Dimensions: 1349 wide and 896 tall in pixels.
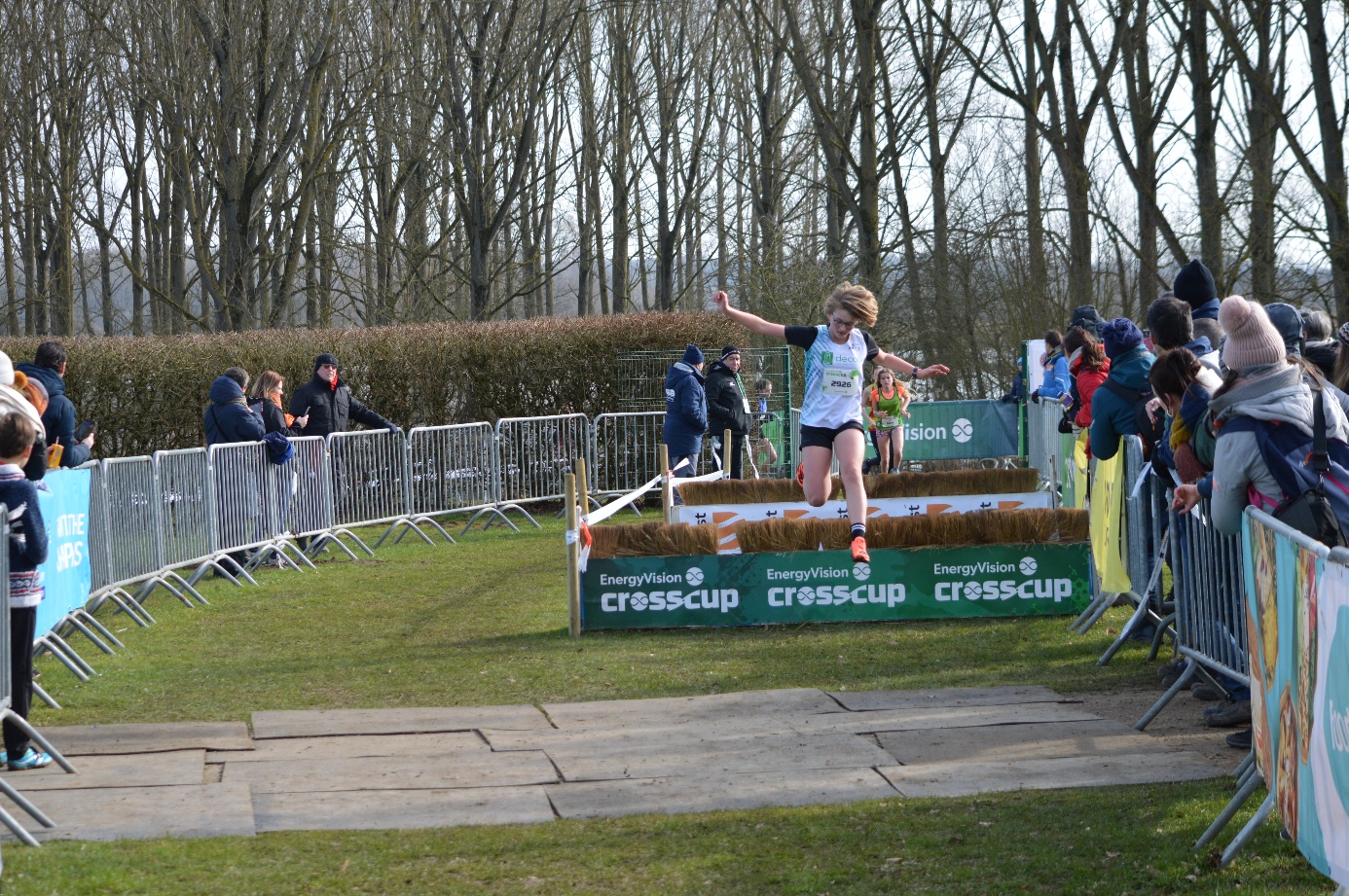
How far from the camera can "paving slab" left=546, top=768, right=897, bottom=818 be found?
6023 mm

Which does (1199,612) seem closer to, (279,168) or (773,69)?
(279,168)

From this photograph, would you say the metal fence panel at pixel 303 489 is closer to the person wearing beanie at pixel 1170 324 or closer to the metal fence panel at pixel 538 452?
the metal fence panel at pixel 538 452

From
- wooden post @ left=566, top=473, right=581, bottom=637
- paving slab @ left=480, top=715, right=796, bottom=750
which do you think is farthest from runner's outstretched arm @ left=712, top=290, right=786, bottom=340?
paving slab @ left=480, top=715, right=796, bottom=750

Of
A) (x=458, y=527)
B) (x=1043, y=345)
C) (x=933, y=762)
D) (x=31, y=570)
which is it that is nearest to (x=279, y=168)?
(x=458, y=527)

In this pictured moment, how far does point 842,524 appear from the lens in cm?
1138

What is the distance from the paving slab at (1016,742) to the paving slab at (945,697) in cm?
61

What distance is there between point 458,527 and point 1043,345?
9016 millimetres

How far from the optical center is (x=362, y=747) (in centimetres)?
725

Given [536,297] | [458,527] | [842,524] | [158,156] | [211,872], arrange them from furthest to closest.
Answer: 1. [536,297]
2. [158,156]
3. [458,527]
4. [842,524]
5. [211,872]

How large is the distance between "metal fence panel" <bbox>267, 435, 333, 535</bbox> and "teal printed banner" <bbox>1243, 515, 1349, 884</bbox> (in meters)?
11.8

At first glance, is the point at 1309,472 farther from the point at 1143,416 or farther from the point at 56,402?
the point at 56,402

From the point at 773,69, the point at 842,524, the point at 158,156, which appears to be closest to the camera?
the point at 842,524

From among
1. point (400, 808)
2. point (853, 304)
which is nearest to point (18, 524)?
point (400, 808)

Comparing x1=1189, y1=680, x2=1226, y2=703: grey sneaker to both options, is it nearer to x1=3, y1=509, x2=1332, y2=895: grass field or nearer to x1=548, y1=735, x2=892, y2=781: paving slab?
x1=3, y1=509, x2=1332, y2=895: grass field
